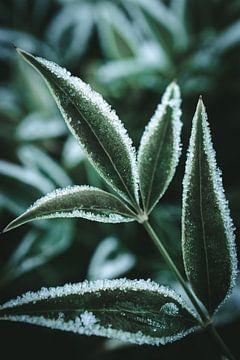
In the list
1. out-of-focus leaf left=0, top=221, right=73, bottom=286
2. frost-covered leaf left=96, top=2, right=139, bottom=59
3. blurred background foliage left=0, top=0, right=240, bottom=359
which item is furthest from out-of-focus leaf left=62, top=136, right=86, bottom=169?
frost-covered leaf left=96, top=2, right=139, bottom=59

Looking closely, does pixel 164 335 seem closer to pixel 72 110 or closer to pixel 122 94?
pixel 72 110

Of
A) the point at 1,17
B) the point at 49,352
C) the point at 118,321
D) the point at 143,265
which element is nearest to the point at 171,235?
the point at 143,265

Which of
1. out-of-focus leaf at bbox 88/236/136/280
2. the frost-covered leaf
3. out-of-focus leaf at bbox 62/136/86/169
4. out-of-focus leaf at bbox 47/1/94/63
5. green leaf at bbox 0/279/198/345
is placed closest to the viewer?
green leaf at bbox 0/279/198/345

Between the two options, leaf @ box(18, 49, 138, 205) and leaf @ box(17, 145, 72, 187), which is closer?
leaf @ box(18, 49, 138, 205)

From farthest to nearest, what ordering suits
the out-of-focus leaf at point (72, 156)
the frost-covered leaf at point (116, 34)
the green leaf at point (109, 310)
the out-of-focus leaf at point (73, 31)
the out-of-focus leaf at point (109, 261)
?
the out-of-focus leaf at point (73, 31)
the frost-covered leaf at point (116, 34)
the out-of-focus leaf at point (72, 156)
the out-of-focus leaf at point (109, 261)
the green leaf at point (109, 310)

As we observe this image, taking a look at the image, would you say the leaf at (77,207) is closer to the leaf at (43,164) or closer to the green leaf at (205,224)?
the green leaf at (205,224)

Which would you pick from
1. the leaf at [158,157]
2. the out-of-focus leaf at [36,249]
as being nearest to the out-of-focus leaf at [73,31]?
the out-of-focus leaf at [36,249]

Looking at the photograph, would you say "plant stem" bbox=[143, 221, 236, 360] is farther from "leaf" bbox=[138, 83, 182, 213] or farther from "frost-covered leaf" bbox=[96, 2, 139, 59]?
"frost-covered leaf" bbox=[96, 2, 139, 59]
